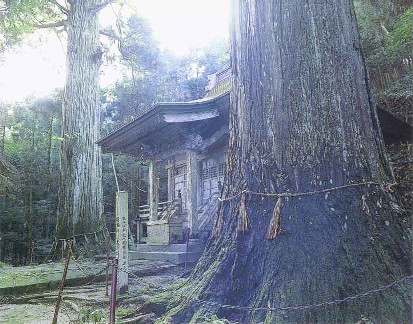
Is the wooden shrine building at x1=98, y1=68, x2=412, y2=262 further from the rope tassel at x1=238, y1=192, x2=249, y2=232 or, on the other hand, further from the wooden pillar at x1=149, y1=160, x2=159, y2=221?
the rope tassel at x1=238, y1=192, x2=249, y2=232

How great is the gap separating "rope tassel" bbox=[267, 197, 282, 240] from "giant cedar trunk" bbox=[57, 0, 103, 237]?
827cm

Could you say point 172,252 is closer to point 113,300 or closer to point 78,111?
point 78,111

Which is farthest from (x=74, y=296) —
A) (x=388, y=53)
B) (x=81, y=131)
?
(x=388, y=53)

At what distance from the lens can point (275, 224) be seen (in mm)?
2650

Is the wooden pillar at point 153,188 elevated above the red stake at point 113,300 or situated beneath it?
elevated above

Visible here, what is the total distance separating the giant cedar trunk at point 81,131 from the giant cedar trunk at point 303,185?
7.52 m

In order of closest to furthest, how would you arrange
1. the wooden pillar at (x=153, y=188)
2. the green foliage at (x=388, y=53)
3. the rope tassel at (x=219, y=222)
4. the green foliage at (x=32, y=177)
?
the rope tassel at (x=219, y=222) → the green foliage at (x=388, y=53) → the wooden pillar at (x=153, y=188) → the green foliage at (x=32, y=177)

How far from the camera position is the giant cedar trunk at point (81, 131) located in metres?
9.99

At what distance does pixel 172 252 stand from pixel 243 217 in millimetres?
6686

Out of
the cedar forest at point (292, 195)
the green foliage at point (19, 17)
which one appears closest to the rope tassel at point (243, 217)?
the cedar forest at point (292, 195)

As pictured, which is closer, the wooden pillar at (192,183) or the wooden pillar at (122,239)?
the wooden pillar at (122,239)

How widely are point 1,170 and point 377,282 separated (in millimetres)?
13166

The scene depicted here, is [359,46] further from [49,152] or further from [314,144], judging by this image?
[49,152]

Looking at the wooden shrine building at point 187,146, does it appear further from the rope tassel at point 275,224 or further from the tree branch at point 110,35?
the rope tassel at point 275,224
